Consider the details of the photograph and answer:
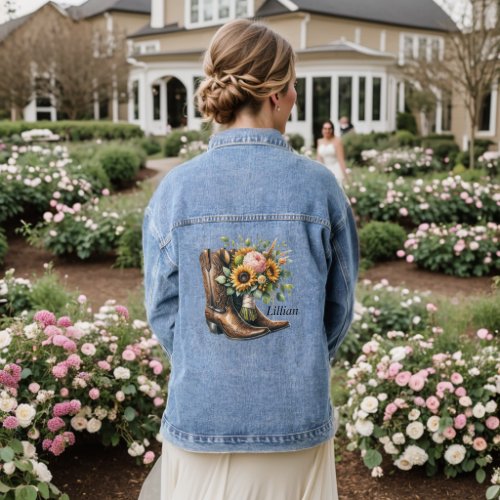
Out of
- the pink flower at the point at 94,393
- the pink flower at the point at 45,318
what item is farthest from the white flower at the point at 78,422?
the pink flower at the point at 45,318

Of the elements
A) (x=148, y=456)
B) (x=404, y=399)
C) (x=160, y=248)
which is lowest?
(x=148, y=456)

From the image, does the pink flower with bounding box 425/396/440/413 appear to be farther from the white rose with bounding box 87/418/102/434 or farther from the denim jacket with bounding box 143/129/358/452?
the denim jacket with bounding box 143/129/358/452

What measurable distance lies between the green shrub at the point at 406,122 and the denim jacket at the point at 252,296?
89.0 ft

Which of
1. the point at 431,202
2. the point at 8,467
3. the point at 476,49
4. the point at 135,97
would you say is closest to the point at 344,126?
the point at 476,49

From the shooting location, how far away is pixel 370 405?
12.1ft

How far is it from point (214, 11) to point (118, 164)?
1592cm

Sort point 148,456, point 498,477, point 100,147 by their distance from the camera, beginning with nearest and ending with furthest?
point 498,477
point 148,456
point 100,147

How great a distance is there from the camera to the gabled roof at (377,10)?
27.3 meters

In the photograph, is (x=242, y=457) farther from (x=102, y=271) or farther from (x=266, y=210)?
(x=102, y=271)

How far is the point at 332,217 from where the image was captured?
1.84m

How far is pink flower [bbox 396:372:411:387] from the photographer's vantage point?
12.1 feet

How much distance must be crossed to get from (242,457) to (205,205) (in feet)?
2.07

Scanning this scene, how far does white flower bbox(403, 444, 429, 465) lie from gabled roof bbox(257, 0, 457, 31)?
2376 cm

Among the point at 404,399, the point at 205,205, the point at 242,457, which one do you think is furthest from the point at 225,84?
the point at 404,399
